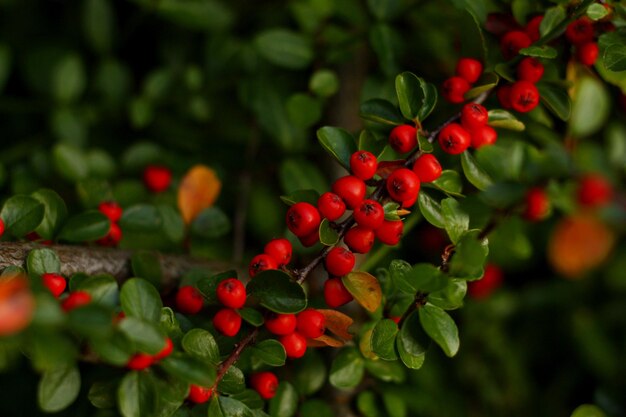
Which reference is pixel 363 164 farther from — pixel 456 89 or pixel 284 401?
pixel 284 401

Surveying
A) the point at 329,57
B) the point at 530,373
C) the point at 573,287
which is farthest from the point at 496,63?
the point at 530,373

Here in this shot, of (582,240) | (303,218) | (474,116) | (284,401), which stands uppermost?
(474,116)

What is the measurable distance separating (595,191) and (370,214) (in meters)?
0.34

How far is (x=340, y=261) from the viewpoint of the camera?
114cm

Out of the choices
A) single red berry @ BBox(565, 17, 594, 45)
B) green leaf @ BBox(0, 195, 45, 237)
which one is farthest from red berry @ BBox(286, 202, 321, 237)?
single red berry @ BBox(565, 17, 594, 45)

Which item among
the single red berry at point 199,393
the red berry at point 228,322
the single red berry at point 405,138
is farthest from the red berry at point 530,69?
the single red berry at point 199,393

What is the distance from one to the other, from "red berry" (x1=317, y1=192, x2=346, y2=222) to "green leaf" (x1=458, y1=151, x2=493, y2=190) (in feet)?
0.79

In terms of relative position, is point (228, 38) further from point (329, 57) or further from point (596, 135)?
point (596, 135)

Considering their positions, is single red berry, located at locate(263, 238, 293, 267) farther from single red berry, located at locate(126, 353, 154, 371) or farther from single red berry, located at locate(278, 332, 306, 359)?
single red berry, located at locate(126, 353, 154, 371)

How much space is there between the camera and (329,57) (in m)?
1.71

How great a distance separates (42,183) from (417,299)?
3.35 feet

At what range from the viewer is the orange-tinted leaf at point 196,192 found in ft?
5.35

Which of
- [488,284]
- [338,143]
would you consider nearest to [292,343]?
[338,143]

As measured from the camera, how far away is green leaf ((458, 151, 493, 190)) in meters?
1.22
